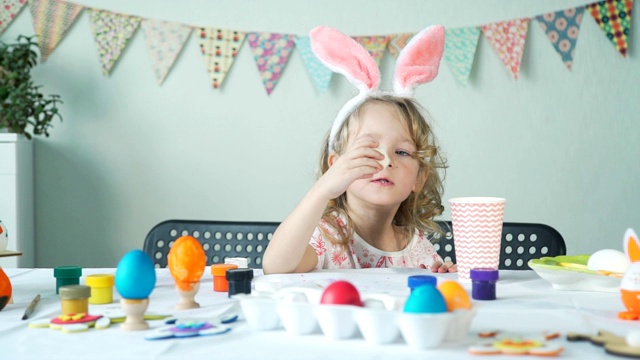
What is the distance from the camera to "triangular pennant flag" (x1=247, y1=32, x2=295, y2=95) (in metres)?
2.59

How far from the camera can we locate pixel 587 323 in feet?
2.37

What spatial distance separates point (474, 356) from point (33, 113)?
2160 millimetres

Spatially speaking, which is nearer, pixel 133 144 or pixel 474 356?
pixel 474 356

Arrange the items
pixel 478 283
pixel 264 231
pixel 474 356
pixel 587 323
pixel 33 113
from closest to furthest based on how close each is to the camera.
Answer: pixel 474 356, pixel 587 323, pixel 478 283, pixel 264 231, pixel 33 113

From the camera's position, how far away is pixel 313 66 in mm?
2588

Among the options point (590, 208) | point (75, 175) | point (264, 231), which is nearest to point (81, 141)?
point (75, 175)

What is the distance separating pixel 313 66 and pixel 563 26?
2.83 ft

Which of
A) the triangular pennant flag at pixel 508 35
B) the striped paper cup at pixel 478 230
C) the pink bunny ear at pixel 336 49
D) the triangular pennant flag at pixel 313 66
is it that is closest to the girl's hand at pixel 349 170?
the striped paper cup at pixel 478 230

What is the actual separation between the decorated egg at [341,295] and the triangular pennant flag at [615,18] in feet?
7.22

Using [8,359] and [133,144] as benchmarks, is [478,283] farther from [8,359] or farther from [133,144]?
[133,144]

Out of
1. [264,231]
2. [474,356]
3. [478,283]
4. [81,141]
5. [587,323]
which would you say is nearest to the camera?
[474,356]

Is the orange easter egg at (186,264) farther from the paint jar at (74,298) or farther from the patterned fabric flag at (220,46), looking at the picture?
the patterned fabric flag at (220,46)

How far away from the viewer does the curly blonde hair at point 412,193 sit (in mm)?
1511

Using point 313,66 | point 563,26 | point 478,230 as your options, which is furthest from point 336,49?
point 563,26
